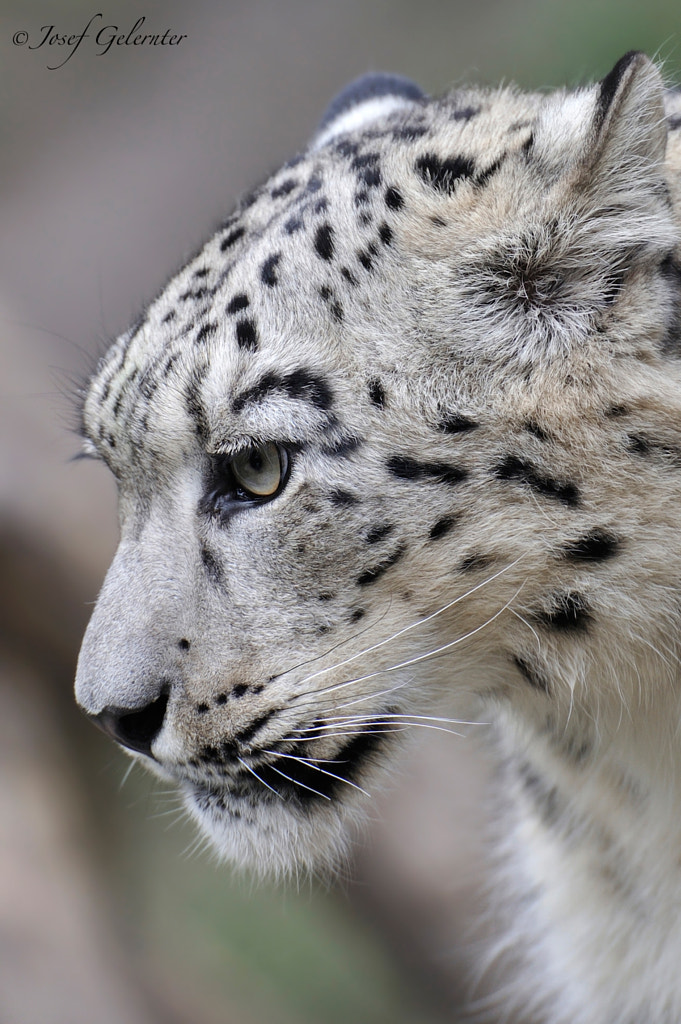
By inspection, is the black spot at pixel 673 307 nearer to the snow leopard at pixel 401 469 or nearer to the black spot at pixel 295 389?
the snow leopard at pixel 401 469

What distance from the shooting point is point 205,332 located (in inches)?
96.3

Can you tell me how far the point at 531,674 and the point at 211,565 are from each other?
2.53 feet

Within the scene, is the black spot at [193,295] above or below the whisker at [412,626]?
above

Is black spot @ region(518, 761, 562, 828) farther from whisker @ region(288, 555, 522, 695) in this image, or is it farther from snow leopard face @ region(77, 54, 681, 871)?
whisker @ region(288, 555, 522, 695)

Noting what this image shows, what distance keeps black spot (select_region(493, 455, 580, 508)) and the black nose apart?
2.87ft

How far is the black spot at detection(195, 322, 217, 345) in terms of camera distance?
2434 millimetres

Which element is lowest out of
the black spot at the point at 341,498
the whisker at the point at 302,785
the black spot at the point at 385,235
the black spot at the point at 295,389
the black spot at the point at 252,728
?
the whisker at the point at 302,785

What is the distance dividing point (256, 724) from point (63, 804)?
2723mm

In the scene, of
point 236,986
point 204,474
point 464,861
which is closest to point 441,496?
point 204,474

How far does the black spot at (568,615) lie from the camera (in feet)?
7.65

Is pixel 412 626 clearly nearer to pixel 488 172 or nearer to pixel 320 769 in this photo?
pixel 320 769

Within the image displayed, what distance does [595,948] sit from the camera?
3.34 metres

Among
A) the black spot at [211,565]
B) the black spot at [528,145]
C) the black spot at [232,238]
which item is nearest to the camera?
the black spot at [528,145]

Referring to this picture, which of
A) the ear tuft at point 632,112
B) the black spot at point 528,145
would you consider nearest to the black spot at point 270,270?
the black spot at point 528,145
